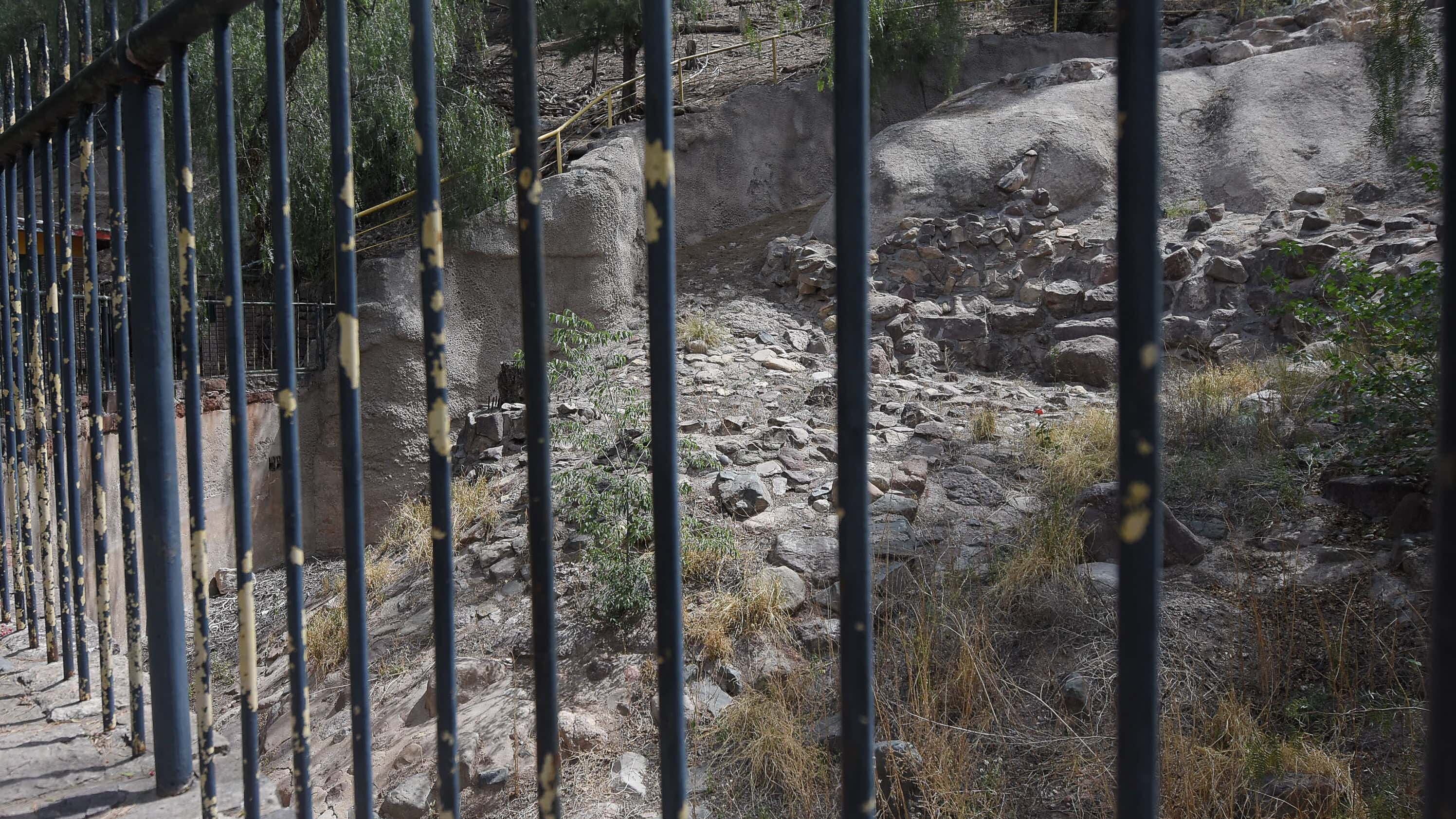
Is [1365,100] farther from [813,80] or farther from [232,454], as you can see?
[232,454]

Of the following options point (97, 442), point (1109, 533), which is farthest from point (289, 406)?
point (1109, 533)

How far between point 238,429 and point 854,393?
0.96m

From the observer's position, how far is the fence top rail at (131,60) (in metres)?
1.22

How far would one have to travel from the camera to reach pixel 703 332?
8.17m

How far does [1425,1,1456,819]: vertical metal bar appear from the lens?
1.17 feet

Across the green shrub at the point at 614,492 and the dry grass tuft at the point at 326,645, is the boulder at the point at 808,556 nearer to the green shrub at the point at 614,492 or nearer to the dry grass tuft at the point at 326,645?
the green shrub at the point at 614,492

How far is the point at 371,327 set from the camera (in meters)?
9.34

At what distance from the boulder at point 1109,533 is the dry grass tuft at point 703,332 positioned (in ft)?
13.9

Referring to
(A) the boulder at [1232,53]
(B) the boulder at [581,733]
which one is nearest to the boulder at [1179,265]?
(A) the boulder at [1232,53]

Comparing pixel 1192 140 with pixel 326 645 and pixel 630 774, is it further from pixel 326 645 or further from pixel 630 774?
pixel 326 645

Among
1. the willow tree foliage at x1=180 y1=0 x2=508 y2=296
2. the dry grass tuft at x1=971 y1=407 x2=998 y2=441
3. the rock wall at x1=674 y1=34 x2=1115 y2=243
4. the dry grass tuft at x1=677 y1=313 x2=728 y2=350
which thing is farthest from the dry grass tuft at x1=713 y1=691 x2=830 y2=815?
the rock wall at x1=674 y1=34 x2=1115 y2=243

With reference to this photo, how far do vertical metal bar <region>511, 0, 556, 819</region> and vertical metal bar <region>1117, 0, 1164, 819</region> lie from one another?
0.40 meters

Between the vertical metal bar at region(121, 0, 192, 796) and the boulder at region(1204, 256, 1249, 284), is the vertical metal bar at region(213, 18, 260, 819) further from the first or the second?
the boulder at region(1204, 256, 1249, 284)

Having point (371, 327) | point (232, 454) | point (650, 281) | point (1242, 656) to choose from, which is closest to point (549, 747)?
point (650, 281)
